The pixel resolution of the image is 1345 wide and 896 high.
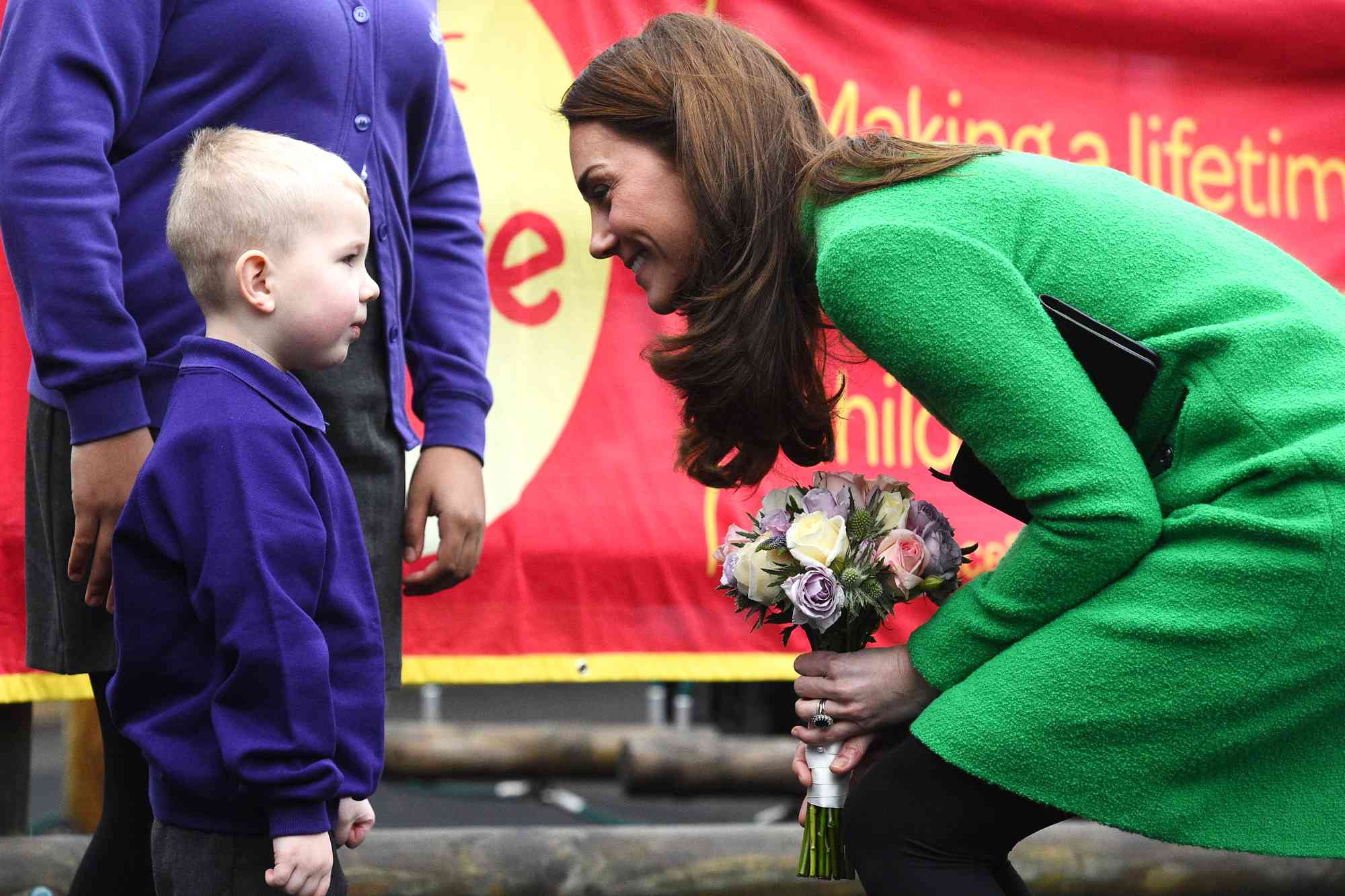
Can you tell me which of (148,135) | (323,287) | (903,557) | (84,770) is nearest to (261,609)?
(323,287)

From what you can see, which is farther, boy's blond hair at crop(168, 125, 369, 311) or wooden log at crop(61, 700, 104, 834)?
wooden log at crop(61, 700, 104, 834)

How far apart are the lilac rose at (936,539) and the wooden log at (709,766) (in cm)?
365

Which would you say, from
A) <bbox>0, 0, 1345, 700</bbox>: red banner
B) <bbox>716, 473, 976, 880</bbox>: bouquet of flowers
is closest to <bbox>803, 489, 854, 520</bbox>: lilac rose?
<bbox>716, 473, 976, 880</bbox>: bouquet of flowers

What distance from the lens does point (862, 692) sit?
2045 mm

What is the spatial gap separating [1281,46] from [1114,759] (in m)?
3.00

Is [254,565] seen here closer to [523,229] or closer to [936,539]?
[936,539]

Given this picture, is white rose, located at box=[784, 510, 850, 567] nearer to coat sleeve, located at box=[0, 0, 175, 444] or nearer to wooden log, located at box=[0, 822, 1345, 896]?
coat sleeve, located at box=[0, 0, 175, 444]

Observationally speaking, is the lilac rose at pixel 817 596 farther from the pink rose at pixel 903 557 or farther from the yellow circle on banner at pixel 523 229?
the yellow circle on banner at pixel 523 229

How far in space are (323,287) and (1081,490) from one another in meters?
0.99

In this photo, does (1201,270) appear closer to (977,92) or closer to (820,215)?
(820,215)

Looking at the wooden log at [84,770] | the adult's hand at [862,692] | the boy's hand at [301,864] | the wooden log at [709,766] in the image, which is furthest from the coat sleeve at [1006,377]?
the wooden log at [709,766]

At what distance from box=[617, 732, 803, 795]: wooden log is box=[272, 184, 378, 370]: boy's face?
13.7 feet

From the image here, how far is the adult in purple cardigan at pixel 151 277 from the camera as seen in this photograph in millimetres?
1961

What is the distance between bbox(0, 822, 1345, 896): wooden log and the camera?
11.3ft
